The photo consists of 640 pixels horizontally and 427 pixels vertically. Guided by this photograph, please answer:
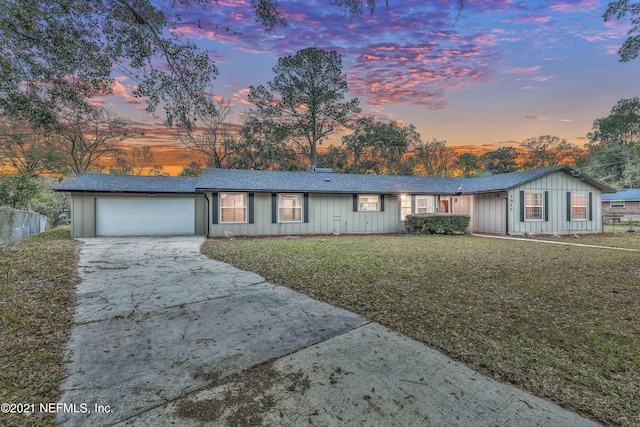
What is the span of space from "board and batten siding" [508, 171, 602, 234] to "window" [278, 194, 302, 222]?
10.2 meters

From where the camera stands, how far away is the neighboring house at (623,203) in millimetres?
26188

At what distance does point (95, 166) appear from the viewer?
26828 millimetres

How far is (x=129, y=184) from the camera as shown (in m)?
14.0

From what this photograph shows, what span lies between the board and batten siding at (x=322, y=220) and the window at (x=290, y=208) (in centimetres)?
33

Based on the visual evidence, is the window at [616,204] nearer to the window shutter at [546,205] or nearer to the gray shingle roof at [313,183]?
the window shutter at [546,205]

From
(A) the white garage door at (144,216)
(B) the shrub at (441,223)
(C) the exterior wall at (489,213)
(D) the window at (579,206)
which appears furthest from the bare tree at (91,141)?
(D) the window at (579,206)

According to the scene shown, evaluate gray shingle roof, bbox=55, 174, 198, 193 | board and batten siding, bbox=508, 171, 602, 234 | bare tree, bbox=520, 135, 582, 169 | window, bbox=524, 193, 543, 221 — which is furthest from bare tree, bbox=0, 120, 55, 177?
bare tree, bbox=520, 135, 582, 169

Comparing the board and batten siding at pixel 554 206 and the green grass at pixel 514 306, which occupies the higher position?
the board and batten siding at pixel 554 206

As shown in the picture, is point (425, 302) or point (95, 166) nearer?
point (425, 302)

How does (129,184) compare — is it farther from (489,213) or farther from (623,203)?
(623,203)

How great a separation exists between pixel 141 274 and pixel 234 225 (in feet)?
24.1

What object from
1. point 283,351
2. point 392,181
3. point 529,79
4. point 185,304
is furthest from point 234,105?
point 283,351

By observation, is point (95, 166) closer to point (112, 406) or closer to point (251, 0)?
point (251, 0)

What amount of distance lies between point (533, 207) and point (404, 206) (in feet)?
20.4
